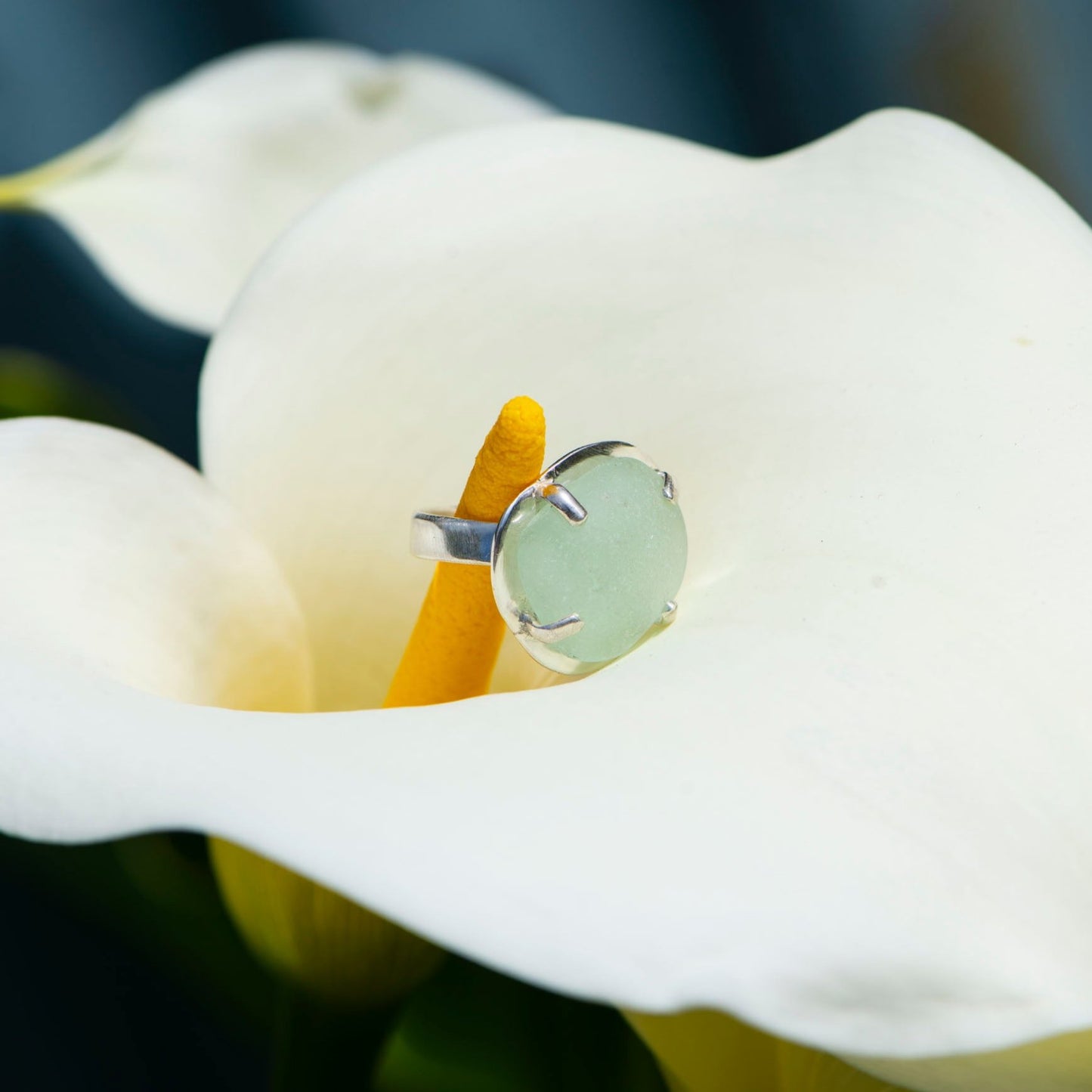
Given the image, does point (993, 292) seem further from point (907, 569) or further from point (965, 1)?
point (965, 1)

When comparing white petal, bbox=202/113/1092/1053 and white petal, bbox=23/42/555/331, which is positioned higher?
white petal, bbox=202/113/1092/1053

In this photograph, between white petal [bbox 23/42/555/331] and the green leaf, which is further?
white petal [bbox 23/42/555/331]

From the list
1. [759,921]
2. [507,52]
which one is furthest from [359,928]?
[507,52]

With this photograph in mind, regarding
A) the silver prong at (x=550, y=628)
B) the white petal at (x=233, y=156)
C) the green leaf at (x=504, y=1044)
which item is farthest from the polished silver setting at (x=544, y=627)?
the white petal at (x=233, y=156)

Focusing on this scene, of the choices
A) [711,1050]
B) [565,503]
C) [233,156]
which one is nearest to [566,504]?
[565,503]

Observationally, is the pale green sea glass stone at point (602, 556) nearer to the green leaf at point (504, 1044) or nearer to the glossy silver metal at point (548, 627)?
the glossy silver metal at point (548, 627)

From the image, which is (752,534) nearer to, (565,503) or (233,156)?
(565,503)

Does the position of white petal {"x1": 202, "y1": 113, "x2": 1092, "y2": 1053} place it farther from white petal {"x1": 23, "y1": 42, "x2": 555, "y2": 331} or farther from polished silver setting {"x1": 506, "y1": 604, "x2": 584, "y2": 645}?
white petal {"x1": 23, "y1": 42, "x2": 555, "y2": 331}

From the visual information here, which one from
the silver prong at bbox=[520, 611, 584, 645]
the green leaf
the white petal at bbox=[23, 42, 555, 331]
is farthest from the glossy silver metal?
the white petal at bbox=[23, 42, 555, 331]
